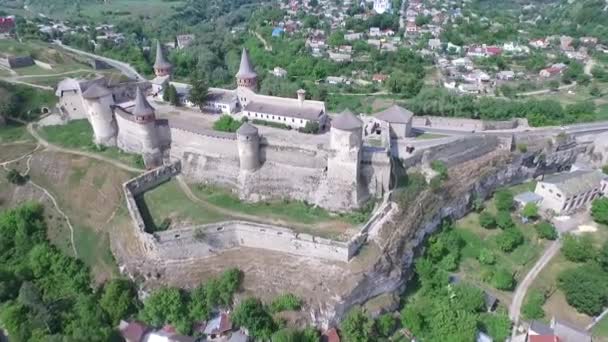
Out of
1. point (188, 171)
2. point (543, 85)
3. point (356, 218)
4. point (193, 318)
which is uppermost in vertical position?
point (543, 85)

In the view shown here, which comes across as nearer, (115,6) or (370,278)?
(370,278)

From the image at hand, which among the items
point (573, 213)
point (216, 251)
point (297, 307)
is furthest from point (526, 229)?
point (216, 251)

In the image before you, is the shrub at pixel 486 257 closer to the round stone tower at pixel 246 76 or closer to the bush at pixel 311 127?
the bush at pixel 311 127

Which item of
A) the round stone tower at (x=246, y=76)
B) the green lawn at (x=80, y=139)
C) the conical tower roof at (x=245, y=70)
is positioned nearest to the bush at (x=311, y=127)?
the round stone tower at (x=246, y=76)

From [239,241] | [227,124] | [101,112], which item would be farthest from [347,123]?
[101,112]

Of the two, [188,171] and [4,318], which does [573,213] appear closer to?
[188,171]

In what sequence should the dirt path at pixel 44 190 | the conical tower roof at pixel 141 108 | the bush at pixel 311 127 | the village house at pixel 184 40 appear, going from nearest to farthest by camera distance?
the dirt path at pixel 44 190
the conical tower roof at pixel 141 108
the bush at pixel 311 127
the village house at pixel 184 40

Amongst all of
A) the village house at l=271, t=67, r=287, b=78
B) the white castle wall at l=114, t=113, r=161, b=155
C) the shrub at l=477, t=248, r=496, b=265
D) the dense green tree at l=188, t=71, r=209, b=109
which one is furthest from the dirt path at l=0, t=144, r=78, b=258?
the village house at l=271, t=67, r=287, b=78
